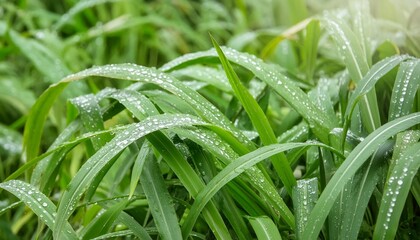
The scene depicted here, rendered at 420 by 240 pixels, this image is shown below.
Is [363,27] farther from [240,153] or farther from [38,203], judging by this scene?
[38,203]

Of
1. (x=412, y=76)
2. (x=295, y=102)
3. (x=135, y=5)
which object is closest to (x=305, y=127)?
(x=295, y=102)

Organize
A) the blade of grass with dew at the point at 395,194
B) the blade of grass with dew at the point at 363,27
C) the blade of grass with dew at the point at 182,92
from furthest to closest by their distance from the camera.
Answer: the blade of grass with dew at the point at 363,27, the blade of grass with dew at the point at 182,92, the blade of grass with dew at the point at 395,194

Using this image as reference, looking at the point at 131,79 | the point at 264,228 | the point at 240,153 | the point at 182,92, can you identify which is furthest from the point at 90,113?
the point at 264,228

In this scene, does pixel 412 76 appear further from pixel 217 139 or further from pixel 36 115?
pixel 36 115

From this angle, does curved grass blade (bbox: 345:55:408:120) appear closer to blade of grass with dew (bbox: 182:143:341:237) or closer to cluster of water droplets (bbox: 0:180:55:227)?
blade of grass with dew (bbox: 182:143:341:237)

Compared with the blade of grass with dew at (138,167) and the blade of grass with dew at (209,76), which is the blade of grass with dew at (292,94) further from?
the blade of grass with dew at (138,167)

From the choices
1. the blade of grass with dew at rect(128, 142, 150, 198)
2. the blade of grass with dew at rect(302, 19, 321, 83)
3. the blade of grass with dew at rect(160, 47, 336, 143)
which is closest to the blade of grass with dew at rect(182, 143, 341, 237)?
the blade of grass with dew at rect(128, 142, 150, 198)

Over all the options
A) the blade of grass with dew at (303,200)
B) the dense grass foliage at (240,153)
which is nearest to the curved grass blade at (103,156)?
the dense grass foliage at (240,153)
